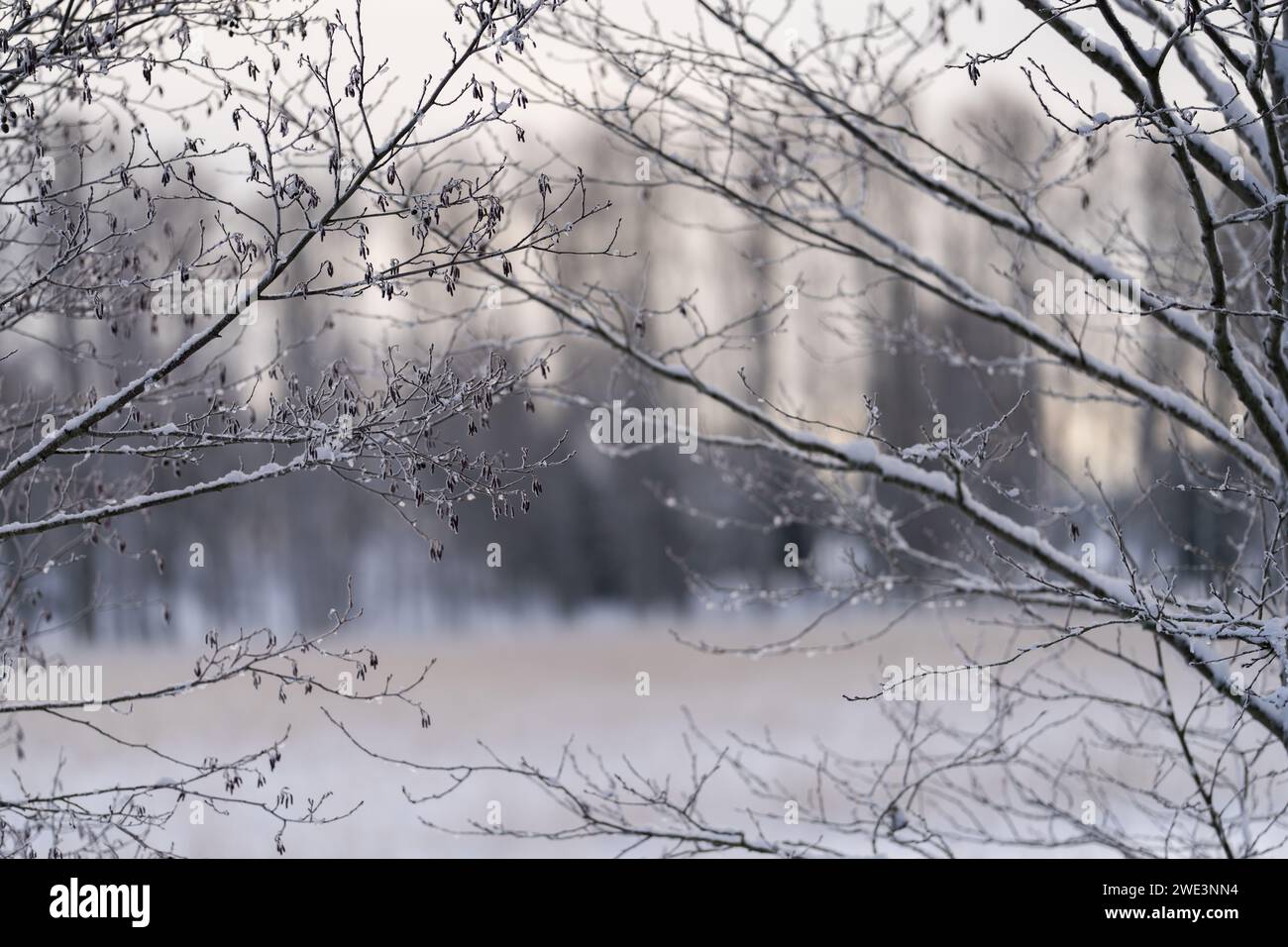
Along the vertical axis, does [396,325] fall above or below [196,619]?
above

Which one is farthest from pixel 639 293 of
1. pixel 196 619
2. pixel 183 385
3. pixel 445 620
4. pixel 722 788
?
pixel 196 619

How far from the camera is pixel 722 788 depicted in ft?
34.6

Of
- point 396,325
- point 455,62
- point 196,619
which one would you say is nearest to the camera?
point 455,62

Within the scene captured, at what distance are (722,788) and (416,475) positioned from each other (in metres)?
8.05

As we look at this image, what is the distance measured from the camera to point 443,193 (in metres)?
2.92

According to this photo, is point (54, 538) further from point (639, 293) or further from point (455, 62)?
point (455, 62)

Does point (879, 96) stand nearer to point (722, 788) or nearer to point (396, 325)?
point (396, 325)
